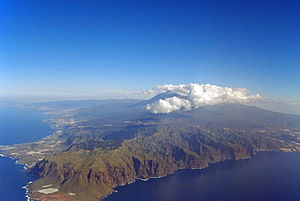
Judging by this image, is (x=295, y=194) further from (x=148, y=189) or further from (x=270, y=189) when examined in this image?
(x=148, y=189)

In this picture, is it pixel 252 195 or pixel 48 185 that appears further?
pixel 48 185

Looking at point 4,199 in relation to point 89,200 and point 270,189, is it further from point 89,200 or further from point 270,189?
point 270,189

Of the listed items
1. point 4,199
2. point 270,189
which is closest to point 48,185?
point 4,199

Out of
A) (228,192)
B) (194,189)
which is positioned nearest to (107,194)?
(194,189)

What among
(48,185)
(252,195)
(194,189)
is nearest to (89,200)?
(48,185)

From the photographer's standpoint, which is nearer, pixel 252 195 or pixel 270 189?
pixel 252 195

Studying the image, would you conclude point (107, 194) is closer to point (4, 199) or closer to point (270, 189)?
point (4, 199)

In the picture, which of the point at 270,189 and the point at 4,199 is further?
the point at 270,189
